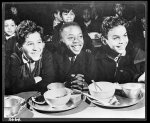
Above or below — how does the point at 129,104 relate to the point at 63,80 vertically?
below

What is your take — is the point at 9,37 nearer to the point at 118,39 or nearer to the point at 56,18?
the point at 56,18

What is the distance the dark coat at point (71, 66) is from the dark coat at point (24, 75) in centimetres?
4

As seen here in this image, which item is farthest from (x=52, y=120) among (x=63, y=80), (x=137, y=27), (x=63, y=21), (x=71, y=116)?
(x=137, y=27)

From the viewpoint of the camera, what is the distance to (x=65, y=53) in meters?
1.85

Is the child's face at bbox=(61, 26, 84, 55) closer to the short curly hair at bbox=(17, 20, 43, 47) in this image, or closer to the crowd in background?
the crowd in background

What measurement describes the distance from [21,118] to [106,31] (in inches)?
28.5

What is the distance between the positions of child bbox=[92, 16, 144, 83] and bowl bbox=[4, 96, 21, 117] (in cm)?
49

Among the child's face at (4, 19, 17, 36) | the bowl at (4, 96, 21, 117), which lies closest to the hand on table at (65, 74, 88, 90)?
the bowl at (4, 96, 21, 117)

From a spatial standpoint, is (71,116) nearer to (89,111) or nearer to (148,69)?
(89,111)

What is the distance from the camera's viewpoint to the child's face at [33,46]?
1856 millimetres

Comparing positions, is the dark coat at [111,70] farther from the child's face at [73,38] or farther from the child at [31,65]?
the child at [31,65]

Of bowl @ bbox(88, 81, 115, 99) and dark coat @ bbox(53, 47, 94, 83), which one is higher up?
dark coat @ bbox(53, 47, 94, 83)

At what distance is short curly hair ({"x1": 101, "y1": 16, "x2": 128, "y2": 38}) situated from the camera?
72.4 inches

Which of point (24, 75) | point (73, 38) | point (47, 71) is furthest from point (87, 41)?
point (24, 75)
